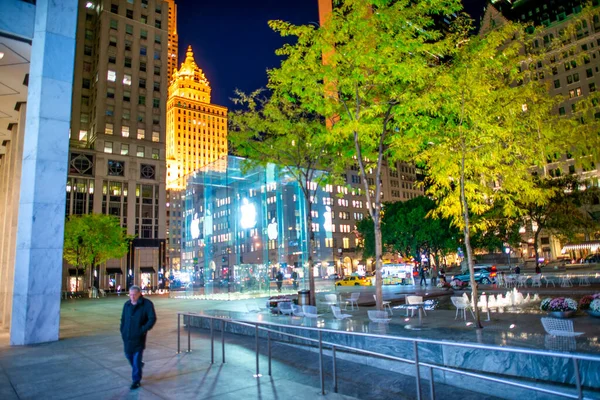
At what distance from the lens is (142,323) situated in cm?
812

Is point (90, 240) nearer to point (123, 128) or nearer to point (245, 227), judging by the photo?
point (245, 227)

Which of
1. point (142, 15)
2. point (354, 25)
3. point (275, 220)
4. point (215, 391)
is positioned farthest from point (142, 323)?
point (142, 15)

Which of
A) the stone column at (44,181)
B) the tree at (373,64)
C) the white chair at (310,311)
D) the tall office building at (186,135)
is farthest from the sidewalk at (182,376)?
the tall office building at (186,135)

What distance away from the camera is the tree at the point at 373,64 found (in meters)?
13.4

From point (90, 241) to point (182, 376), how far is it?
47.2 m

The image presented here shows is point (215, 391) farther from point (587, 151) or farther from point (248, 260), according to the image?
point (248, 260)

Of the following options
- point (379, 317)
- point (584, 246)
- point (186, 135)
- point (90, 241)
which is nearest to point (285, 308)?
point (379, 317)

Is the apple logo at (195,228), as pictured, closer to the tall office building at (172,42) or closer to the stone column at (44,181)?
the stone column at (44,181)

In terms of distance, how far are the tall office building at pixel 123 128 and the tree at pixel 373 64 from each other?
198ft

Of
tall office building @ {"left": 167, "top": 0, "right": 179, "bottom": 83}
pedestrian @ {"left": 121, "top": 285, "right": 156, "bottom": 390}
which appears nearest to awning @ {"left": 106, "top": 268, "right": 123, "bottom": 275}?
pedestrian @ {"left": 121, "top": 285, "right": 156, "bottom": 390}

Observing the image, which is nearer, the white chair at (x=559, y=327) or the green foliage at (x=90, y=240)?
the white chair at (x=559, y=327)

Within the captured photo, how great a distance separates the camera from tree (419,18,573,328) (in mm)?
11930

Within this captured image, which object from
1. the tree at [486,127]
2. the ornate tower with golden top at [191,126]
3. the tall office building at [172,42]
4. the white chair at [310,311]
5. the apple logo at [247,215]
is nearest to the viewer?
the tree at [486,127]

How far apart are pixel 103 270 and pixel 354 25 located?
63.4 meters
